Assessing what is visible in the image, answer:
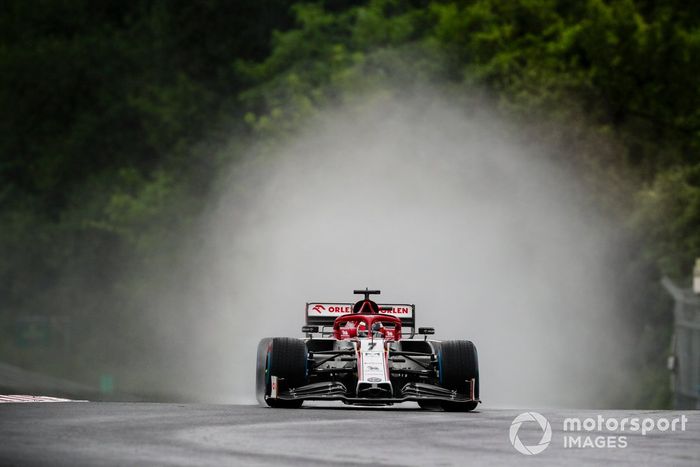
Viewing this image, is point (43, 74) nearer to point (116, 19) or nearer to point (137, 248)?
point (116, 19)

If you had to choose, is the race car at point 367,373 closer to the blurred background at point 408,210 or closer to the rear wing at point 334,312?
the rear wing at point 334,312

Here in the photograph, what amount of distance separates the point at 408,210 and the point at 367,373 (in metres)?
34.9

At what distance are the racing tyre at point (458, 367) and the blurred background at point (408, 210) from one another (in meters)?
16.4

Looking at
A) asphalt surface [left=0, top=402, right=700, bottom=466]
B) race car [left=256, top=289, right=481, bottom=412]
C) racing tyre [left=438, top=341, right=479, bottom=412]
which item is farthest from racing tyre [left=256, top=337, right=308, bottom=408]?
asphalt surface [left=0, top=402, right=700, bottom=466]

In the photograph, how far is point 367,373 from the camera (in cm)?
1908

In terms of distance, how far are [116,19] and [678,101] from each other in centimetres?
4093

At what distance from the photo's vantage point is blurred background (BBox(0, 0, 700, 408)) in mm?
48719

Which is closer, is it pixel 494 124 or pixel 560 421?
pixel 560 421

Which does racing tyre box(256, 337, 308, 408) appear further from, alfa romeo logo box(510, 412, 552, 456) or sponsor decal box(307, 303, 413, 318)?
sponsor decal box(307, 303, 413, 318)

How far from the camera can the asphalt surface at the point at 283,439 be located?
12133mm

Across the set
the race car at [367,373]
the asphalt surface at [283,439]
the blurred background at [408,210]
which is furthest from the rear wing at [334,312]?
the blurred background at [408,210]

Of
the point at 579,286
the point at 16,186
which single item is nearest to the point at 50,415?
the point at 579,286

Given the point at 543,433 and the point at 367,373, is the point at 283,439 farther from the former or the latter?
the point at 367,373

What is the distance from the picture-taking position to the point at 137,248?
219 ft
